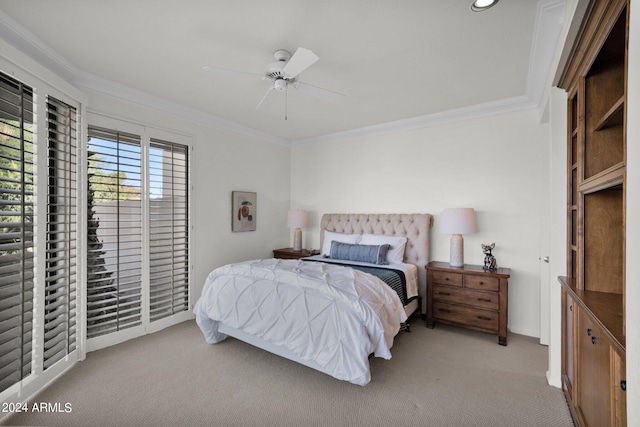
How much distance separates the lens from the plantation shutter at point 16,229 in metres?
2.00

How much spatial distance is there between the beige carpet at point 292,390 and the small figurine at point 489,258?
83 cm

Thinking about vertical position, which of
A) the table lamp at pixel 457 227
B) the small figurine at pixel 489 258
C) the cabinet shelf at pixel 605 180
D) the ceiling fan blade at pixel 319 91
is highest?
the ceiling fan blade at pixel 319 91

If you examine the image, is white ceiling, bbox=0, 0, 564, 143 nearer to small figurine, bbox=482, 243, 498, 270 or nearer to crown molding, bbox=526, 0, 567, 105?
crown molding, bbox=526, 0, 567, 105

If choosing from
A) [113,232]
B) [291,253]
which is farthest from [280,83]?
[291,253]

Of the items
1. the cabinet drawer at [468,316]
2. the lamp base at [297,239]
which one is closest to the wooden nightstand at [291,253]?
the lamp base at [297,239]

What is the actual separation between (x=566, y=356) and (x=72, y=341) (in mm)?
4031

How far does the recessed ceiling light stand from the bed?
205 cm

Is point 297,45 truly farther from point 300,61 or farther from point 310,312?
point 310,312

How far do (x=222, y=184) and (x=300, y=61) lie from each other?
2.55 metres

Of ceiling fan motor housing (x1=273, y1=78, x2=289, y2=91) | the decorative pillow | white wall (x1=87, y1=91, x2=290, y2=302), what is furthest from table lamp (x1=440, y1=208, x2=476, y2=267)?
white wall (x1=87, y1=91, x2=290, y2=302)

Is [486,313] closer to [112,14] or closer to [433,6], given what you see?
[433,6]

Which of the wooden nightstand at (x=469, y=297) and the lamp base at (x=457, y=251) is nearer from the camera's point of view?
the wooden nightstand at (x=469, y=297)

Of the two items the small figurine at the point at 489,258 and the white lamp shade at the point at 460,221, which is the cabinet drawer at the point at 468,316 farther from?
the white lamp shade at the point at 460,221

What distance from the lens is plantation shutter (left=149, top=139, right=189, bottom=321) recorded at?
133 inches
